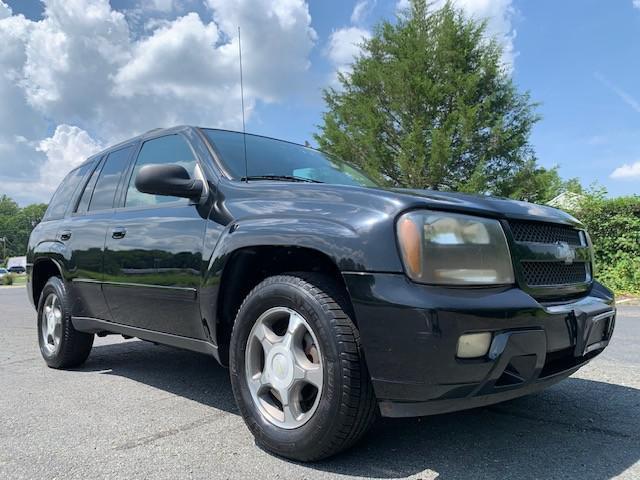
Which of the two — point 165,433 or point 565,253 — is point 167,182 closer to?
point 165,433

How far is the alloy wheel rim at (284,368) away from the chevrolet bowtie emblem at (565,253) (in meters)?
1.26

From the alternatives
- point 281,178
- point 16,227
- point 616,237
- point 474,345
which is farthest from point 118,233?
point 16,227

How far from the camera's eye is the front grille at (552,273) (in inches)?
92.7

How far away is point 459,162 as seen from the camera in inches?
771

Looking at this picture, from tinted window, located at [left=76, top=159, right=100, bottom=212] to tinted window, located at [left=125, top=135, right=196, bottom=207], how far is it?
713 mm

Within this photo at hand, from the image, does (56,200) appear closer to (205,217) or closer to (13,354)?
(13,354)

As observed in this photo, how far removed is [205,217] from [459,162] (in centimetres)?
1779

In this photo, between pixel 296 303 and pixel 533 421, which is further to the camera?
pixel 533 421

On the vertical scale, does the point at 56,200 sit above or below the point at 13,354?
above

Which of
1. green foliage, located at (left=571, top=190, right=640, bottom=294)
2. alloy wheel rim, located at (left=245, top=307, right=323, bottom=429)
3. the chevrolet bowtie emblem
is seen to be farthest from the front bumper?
green foliage, located at (left=571, top=190, right=640, bottom=294)

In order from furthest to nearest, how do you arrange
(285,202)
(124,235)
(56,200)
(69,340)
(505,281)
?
(56,200), (69,340), (124,235), (285,202), (505,281)

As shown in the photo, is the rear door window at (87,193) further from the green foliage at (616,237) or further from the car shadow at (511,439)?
the green foliage at (616,237)

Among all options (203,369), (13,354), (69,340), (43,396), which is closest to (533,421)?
(203,369)

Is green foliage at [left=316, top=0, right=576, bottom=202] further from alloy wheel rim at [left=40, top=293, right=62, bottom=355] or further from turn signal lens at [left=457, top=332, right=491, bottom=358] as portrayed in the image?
turn signal lens at [left=457, top=332, right=491, bottom=358]
